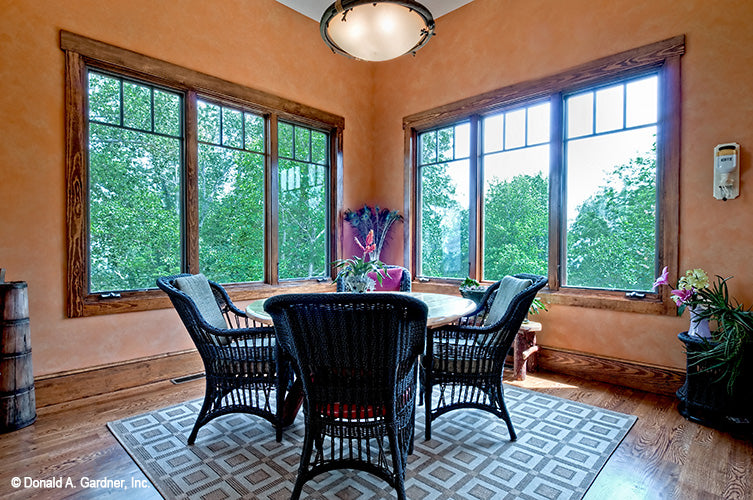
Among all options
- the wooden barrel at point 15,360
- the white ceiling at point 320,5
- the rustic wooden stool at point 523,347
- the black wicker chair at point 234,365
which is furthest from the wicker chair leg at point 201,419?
the white ceiling at point 320,5

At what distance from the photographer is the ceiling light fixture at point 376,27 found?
87.5 inches

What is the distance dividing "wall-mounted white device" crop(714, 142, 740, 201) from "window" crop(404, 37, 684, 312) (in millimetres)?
283

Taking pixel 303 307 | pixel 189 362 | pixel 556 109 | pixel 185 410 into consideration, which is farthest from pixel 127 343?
pixel 556 109

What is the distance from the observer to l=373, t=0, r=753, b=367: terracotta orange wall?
9.29 feet

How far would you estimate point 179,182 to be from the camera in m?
3.63

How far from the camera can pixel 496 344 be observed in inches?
91.6

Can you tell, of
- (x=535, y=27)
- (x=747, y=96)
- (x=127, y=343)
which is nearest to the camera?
(x=747, y=96)

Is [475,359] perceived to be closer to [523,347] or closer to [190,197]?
[523,347]

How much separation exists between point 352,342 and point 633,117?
10.7ft

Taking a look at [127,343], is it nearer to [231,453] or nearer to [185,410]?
[185,410]

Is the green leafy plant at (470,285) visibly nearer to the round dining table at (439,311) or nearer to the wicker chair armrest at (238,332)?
the round dining table at (439,311)

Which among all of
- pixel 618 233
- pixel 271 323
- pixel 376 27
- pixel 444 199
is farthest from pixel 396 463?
pixel 444 199

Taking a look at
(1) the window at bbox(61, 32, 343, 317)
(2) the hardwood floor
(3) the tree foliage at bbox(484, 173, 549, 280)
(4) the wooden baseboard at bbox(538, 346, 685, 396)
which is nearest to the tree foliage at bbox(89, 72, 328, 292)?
(1) the window at bbox(61, 32, 343, 317)

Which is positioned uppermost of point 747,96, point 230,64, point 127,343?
point 230,64
